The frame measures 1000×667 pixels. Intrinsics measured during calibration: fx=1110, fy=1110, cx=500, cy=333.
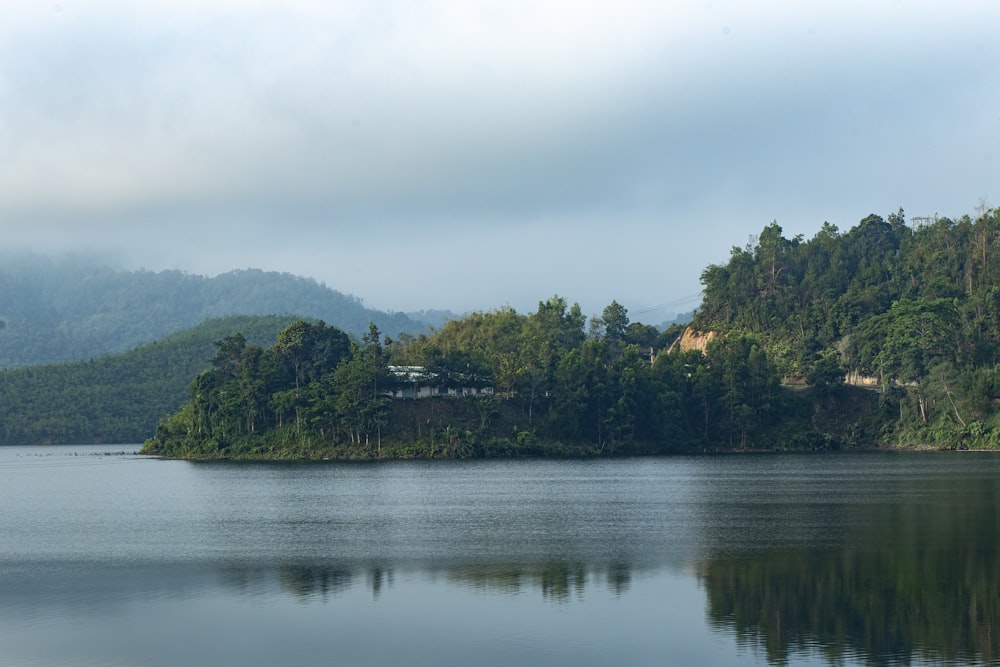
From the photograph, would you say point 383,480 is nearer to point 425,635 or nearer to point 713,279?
point 425,635

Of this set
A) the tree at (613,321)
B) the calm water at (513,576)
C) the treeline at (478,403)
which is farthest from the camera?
the tree at (613,321)

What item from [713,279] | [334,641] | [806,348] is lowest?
[334,641]

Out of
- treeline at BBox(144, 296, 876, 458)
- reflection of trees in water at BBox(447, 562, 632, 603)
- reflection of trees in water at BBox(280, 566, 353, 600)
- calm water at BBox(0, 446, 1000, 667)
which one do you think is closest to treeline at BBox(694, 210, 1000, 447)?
treeline at BBox(144, 296, 876, 458)

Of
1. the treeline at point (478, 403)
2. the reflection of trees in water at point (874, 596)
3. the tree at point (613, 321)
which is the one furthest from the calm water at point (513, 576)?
the tree at point (613, 321)

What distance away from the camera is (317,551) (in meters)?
48.7

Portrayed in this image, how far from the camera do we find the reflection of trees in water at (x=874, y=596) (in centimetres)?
2870

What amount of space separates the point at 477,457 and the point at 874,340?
2040 inches

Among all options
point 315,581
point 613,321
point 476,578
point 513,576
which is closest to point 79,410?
point 613,321

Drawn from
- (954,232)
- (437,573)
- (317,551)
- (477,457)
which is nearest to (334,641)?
(437,573)

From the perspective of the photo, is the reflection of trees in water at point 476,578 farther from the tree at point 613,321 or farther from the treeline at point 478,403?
the tree at point 613,321

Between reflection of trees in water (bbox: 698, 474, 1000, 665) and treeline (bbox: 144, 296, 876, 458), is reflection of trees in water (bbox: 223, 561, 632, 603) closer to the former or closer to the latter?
reflection of trees in water (bbox: 698, 474, 1000, 665)

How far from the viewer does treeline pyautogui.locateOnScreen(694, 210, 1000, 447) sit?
122 meters

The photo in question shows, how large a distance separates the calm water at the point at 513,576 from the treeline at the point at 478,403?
136 feet

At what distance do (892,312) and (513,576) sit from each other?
106210mm
